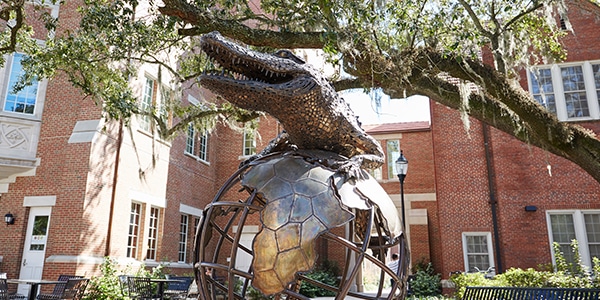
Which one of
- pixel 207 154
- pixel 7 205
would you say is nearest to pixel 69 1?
pixel 7 205

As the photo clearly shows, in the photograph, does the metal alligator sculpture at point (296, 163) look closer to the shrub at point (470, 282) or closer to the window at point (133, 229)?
the shrub at point (470, 282)

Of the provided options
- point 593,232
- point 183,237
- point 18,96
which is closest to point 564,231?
point 593,232

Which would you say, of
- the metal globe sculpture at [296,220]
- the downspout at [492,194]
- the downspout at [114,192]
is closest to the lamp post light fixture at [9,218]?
the downspout at [114,192]

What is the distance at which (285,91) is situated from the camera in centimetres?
290

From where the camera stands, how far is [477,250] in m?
15.2

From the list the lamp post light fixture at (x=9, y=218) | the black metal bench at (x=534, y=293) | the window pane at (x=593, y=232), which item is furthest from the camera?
the window pane at (x=593, y=232)

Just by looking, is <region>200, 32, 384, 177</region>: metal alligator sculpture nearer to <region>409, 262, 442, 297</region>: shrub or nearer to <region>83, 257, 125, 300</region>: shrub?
<region>83, 257, 125, 300</region>: shrub

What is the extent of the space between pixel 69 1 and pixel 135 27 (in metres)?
7.71

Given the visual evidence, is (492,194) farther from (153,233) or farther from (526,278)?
(153,233)

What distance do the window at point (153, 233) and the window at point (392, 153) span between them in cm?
1021

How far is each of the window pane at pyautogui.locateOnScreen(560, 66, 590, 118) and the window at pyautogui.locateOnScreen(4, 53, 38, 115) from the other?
18056 millimetres

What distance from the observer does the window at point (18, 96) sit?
13.3 meters

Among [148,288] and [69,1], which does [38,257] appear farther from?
[69,1]

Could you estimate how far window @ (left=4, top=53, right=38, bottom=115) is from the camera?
43.6 ft
